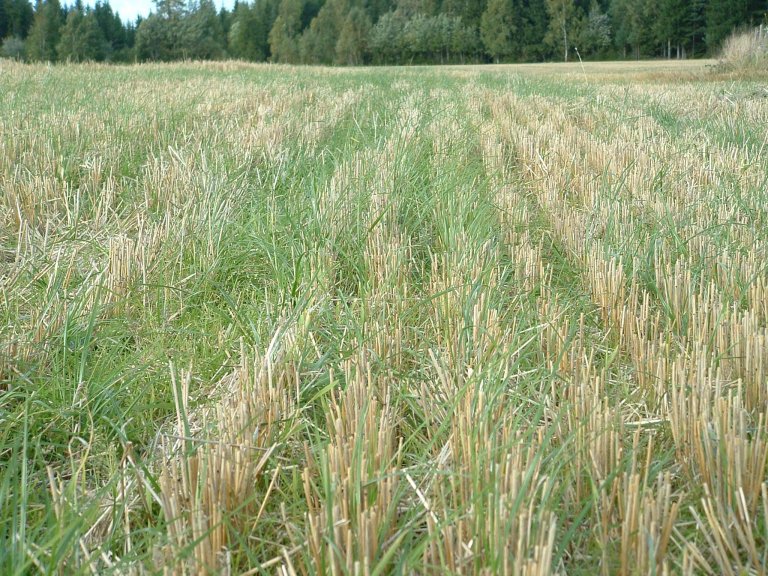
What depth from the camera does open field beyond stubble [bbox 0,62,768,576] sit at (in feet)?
3.69

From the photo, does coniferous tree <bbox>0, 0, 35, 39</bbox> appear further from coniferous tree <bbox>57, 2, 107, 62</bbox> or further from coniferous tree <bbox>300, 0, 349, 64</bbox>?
coniferous tree <bbox>300, 0, 349, 64</bbox>

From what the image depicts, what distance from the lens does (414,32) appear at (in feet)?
210

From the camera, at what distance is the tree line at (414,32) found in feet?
173

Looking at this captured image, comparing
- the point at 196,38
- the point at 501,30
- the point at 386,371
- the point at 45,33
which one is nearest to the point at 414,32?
the point at 501,30

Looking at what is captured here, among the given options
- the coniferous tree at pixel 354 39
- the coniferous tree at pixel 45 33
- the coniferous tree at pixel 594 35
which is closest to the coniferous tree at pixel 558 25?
the coniferous tree at pixel 594 35

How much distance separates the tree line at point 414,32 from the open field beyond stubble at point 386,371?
149 ft

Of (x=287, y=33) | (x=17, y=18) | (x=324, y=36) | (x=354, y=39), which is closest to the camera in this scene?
(x=354, y=39)

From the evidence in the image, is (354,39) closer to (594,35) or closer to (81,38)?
(594,35)

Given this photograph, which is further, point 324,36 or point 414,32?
point 324,36

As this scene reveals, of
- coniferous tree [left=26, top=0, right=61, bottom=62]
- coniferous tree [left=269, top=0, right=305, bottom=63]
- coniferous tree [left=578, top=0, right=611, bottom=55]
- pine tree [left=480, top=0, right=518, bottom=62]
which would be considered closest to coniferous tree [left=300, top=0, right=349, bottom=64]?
coniferous tree [left=269, top=0, right=305, bottom=63]

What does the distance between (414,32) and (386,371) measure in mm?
66267

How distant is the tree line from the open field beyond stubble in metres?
45.4

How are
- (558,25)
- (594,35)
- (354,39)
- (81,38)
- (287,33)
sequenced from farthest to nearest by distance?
(287,33), (354,39), (81,38), (594,35), (558,25)

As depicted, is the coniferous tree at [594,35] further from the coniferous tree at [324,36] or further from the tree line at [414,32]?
the coniferous tree at [324,36]
